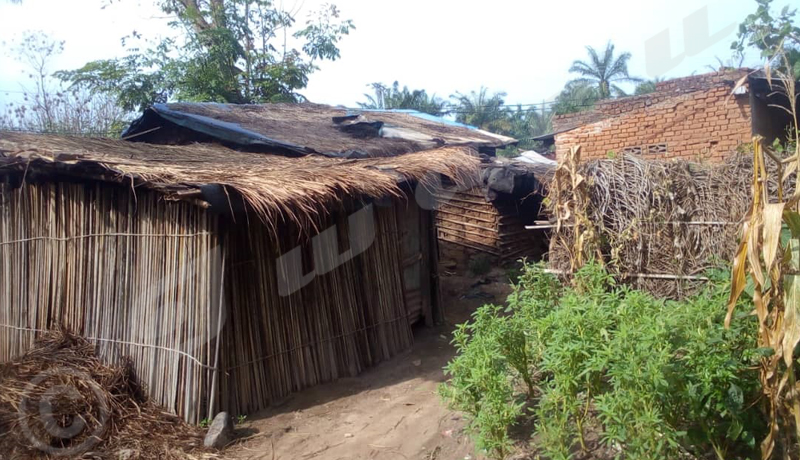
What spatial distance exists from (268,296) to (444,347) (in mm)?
2532

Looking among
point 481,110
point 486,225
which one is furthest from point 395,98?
point 486,225

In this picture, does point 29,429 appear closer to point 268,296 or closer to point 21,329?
point 21,329

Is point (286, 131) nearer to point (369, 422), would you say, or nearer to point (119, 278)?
point (119, 278)

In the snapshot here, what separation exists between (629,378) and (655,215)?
124 inches

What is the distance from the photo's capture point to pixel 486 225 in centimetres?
1130

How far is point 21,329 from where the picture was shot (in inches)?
228

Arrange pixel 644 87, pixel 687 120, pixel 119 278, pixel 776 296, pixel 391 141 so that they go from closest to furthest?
1. pixel 776 296
2. pixel 119 278
3. pixel 391 141
4. pixel 687 120
5. pixel 644 87

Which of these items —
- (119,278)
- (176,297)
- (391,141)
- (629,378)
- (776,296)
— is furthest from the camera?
(391,141)

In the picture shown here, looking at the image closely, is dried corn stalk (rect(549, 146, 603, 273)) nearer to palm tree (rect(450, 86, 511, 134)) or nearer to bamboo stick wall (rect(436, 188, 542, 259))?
bamboo stick wall (rect(436, 188, 542, 259))

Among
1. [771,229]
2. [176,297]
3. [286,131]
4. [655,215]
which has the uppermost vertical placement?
[286,131]

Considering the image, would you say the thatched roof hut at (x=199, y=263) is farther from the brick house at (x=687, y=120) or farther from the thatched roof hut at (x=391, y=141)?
the brick house at (x=687, y=120)

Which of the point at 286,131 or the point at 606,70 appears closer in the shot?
the point at 286,131

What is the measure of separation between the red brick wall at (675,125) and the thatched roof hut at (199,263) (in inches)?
185

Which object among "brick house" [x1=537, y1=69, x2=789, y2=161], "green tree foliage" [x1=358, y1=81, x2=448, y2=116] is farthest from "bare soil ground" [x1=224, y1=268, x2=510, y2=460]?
"green tree foliage" [x1=358, y1=81, x2=448, y2=116]
